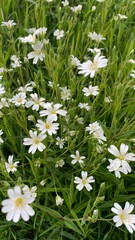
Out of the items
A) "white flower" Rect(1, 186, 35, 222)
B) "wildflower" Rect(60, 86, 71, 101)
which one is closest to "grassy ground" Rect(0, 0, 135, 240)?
"wildflower" Rect(60, 86, 71, 101)

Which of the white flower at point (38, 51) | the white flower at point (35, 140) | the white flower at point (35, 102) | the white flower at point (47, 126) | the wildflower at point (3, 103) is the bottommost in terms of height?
the white flower at point (35, 140)

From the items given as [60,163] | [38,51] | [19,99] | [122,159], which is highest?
[38,51]

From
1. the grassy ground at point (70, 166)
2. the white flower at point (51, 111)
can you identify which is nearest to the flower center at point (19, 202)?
the grassy ground at point (70, 166)

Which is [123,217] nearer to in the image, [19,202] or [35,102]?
[19,202]

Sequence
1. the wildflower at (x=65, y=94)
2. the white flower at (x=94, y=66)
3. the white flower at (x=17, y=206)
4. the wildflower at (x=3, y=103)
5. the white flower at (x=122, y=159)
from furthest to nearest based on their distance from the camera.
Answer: the wildflower at (x=65, y=94), the wildflower at (x=3, y=103), the white flower at (x=94, y=66), the white flower at (x=122, y=159), the white flower at (x=17, y=206)

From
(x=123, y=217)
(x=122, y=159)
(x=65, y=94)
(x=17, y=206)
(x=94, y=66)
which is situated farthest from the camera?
(x=65, y=94)

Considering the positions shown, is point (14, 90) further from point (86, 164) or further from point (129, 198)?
point (129, 198)

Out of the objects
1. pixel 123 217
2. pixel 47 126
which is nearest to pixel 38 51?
pixel 47 126

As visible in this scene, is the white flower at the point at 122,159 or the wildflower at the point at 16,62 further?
the wildflower at the point at 16,62

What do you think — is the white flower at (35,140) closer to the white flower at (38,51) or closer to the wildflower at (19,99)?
the wildflower at (19,99)
